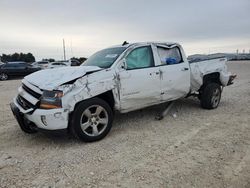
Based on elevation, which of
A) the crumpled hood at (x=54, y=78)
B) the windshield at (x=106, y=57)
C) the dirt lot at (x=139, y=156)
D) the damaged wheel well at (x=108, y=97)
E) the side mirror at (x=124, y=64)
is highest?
the windshield at (x=106, y=57)

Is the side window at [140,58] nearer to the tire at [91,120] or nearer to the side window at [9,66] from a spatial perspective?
the tire at [91,120]

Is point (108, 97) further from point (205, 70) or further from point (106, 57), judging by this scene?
point (205, 70)

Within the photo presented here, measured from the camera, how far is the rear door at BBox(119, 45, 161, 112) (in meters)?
4.61

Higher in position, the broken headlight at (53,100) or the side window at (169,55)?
the side window at (169,55)

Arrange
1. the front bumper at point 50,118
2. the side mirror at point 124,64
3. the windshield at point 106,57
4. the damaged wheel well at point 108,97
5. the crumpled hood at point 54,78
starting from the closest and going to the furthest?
1. the front bumper at point 50,118
2. the crumpled hood at point 54,78
3. the damaged wheel well at point 108,97
4. the side mirror at point 124,64
5. the windshield at point 106,57

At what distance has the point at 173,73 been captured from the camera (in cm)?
543

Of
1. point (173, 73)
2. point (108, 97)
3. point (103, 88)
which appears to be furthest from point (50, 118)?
point (173, 73)

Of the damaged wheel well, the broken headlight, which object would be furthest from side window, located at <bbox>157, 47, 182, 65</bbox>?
the broken headlight

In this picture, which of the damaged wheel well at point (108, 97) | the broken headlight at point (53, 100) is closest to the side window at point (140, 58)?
the damaged wheel well at point (108, 97)

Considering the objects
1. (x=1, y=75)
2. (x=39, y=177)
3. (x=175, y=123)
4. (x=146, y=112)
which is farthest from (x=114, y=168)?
(x=1, y=75)

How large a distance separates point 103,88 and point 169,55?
2122 mm

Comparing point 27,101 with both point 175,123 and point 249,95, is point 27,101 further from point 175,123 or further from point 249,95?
point 249,95

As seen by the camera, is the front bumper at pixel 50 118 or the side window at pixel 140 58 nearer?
the front bumper at pixel 50 118

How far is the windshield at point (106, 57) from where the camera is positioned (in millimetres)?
4730
